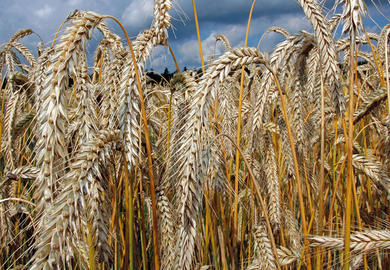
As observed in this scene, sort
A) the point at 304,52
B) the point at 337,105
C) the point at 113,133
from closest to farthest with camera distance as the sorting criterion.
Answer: the point at 113,133, the point at 337,105, the point at 304,52

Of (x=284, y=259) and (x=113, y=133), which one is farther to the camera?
(x=284, y=259)

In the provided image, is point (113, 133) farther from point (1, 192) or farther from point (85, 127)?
point (1, 192)

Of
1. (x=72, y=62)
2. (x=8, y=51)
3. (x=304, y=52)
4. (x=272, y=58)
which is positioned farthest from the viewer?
(x=8, y=51)

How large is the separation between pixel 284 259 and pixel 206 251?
0.43 meters

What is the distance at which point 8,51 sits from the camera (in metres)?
3.19

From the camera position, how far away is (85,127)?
1.40 m

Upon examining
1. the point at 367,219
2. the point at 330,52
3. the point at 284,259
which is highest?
the point at 330,52

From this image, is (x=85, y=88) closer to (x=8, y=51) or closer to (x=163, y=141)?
(x=163, y=141)

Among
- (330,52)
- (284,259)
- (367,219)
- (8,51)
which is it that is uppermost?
(8,51)

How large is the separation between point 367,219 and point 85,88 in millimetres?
1955

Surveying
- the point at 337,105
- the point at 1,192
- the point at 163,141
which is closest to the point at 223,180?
Answer: the point at 163,141

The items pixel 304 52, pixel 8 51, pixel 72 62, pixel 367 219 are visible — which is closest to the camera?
pixel 72 62

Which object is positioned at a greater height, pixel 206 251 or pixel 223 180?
pixel 223 180

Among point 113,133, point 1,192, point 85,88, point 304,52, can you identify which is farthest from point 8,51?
point 304,52
